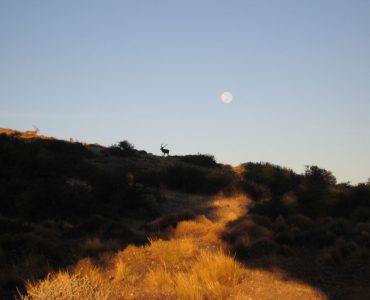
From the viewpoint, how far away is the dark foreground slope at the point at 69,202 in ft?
38.9

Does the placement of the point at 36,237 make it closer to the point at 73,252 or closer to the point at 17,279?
the point at 73,252

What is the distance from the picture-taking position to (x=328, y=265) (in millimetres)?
Result: 11125

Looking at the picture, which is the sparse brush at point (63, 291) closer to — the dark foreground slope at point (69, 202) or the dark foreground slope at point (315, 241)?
the dark foreground slope at point (69, 202)

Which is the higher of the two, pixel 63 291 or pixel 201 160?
pixel 201 160

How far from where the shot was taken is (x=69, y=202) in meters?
Result: 19.9

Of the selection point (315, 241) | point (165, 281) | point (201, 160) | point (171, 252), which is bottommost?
point (165, 281)

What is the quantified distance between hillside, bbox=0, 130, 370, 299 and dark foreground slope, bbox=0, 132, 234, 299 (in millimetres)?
56

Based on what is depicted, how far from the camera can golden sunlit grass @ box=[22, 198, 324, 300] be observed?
7.44 metres

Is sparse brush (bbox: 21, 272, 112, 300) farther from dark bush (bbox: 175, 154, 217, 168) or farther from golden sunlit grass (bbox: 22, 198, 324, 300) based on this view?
dark bush (bbox: 175, 154, 217, 168)

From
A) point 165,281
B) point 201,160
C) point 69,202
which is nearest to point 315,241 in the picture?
point 165,281

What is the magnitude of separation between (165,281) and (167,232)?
7710 mm

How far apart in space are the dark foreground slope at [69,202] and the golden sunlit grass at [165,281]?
50.1 inches

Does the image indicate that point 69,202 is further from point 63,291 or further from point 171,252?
point 63,291

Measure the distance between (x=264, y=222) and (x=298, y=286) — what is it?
880cm
